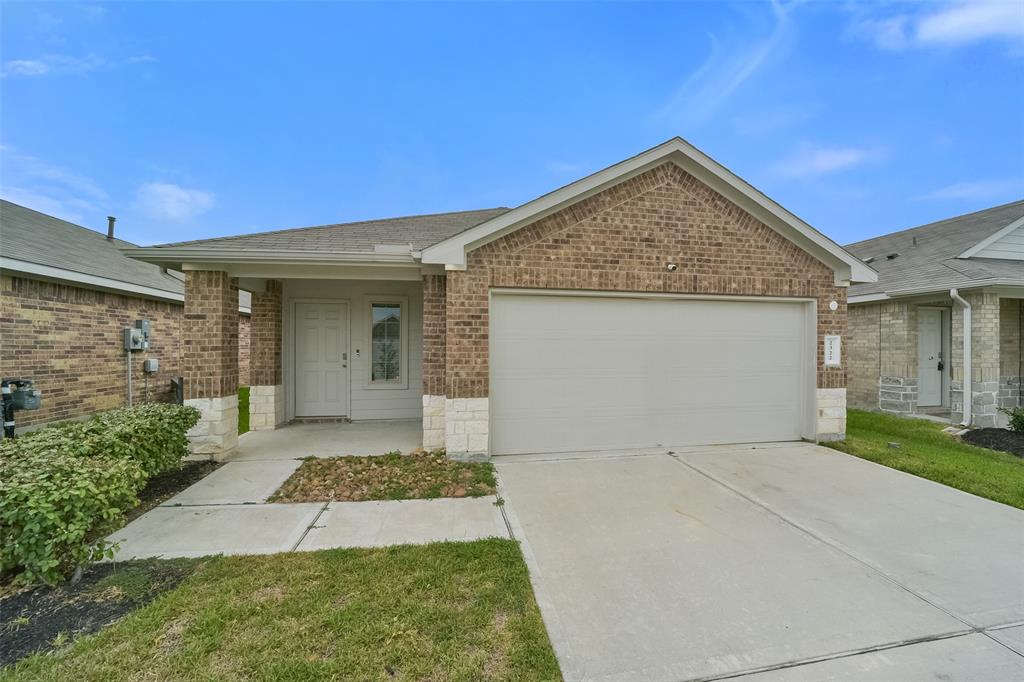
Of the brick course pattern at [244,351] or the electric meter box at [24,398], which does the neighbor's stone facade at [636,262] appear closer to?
the electric meter box at [24,398]

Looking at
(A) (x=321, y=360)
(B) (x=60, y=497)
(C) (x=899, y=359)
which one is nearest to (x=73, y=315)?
(A) (x=321, y=360)

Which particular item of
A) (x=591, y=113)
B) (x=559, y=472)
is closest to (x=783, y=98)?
(x=591, y=113)

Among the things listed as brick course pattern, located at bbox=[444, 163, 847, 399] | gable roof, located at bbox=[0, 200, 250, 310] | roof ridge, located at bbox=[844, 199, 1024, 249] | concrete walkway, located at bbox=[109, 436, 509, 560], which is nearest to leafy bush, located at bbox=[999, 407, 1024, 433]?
brick course pattern, located at bbox=[444, 163, 847, 399]

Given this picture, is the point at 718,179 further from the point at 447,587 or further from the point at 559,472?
the point at 447,587

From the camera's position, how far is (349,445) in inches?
249

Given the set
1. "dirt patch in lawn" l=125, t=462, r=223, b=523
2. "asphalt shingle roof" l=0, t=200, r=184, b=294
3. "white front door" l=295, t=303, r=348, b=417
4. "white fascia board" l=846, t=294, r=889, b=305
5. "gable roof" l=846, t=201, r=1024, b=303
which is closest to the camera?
"dirt patch in lawn" l=125, t=462, r=223, b=523

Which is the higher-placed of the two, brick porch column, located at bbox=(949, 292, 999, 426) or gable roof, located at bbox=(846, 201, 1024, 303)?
A: gable roof, located at bbox=(846, 201, 1024, 303)

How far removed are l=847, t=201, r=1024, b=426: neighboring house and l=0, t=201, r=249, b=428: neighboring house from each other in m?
13.2

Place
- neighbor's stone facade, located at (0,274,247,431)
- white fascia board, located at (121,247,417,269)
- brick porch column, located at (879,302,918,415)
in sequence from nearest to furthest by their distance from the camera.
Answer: white fascia board, located at (121,247,417,269), neighbor's stone facade, located at (0,274,247,431), brick porch column, located at (879,302,918,415)

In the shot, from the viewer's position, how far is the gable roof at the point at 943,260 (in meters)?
8.12

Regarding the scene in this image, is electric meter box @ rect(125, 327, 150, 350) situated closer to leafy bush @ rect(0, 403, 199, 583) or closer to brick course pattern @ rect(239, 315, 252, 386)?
brick course pattern @ rect(239, 315, 252, 386)

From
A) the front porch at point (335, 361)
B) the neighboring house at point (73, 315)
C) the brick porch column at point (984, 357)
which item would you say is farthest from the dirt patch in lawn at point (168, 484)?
the brick porch column at point (984, 357)

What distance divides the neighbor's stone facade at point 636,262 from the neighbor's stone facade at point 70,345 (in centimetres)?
597

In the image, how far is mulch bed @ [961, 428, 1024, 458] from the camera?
648 cm
